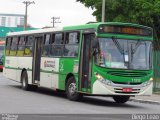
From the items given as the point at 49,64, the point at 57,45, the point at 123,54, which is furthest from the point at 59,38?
the point at 123,54

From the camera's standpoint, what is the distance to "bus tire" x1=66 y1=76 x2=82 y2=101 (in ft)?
68.9

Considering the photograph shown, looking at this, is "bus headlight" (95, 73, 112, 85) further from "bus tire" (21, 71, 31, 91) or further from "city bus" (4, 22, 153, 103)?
"bus tire" (21, 71, 31, 91)

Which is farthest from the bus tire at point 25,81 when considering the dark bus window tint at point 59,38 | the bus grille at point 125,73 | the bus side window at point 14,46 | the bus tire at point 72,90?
the bus grille at point 125,73

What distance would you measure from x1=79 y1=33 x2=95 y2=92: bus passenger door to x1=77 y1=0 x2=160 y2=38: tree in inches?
1034

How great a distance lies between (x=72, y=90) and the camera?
2122 centimetres

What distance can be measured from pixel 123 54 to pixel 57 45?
13.3ft

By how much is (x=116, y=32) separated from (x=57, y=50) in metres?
3.75

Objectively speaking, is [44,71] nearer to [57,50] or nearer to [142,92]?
[57,50]

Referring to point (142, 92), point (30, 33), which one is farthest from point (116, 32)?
point (30, 33)

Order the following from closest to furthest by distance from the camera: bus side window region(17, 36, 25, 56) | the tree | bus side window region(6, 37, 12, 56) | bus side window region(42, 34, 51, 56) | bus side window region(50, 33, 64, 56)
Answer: bus side window region(50, 33, 64, 56) → bus side window region(42, 34, 51, 56) → bus side window region(17, 36, 25, 56) → bus side window region(6, 37, 12, 56) → the tree

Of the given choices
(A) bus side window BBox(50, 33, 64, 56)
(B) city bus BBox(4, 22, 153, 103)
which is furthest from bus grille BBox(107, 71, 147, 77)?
(A) bus side window BBox(50, 33, 64, 56)

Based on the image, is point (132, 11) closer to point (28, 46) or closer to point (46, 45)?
point (28, 46)

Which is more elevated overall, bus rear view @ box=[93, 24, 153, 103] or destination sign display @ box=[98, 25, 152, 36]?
destination sign display @ box=[98, 25, 152, 36]

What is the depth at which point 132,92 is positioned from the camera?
784 inches
